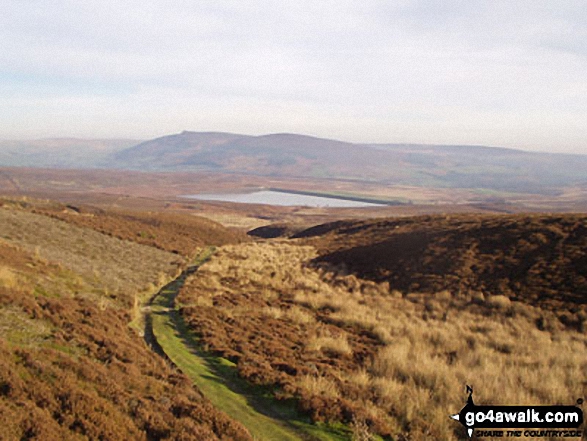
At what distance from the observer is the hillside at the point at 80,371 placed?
21.1 feet

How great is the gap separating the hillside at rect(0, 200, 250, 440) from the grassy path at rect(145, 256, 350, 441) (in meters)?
0.61

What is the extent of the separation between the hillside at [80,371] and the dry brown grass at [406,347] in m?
2.68

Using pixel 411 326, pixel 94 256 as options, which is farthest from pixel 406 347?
pixel 94 256

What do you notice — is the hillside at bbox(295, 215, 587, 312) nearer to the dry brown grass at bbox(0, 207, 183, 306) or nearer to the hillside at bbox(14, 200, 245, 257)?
the hillside at bbox(14, 200, 245, 257)

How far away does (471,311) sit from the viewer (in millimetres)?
Result: 19281

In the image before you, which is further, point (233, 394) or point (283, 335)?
point (283, 335)

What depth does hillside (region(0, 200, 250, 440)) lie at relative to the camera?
21.1 ft

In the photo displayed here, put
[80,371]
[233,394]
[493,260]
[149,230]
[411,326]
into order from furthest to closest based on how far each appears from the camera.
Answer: [149,230] → [493,260] → [411,326] → [233,394] → [80,371]

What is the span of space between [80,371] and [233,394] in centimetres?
349

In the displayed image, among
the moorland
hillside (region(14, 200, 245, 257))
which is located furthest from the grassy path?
hillside (region(14, 200, 245, 257))

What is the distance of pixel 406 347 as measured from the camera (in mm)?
13570

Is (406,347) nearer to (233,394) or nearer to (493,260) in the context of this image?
(233,394)

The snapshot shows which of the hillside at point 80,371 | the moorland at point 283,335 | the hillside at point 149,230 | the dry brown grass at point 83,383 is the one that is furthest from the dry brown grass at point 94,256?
the dry brown grass at point 83,383

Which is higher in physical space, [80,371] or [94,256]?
[80,371]
